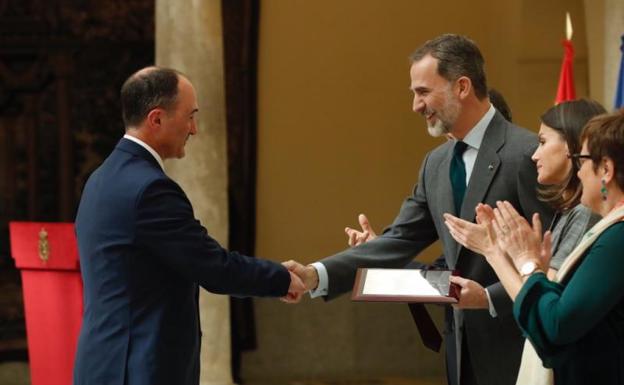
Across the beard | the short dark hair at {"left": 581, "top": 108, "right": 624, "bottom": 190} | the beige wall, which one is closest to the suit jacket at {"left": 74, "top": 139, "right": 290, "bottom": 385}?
the beard

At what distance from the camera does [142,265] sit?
3.87m

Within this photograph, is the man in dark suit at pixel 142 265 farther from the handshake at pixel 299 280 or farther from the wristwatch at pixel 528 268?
the wristwatch at pixel 528 268

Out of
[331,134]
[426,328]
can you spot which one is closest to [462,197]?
[426,328]

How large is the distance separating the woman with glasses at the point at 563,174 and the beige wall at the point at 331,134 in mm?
5657

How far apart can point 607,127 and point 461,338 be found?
1.17 m

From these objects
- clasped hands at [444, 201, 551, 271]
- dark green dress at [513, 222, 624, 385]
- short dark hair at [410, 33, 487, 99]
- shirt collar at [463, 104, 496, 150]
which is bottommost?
dark green dress at [513, 222, 624, 385]

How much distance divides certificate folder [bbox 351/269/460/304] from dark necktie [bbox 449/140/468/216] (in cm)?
44

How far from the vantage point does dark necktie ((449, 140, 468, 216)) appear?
423cm

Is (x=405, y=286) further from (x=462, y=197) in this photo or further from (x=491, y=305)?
(x=462, y=197)

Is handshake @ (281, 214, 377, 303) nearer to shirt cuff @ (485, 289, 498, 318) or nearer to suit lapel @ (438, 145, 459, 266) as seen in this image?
suit lapel @ (438, 145, 459, 266)

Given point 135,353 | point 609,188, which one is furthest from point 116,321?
point 609,188

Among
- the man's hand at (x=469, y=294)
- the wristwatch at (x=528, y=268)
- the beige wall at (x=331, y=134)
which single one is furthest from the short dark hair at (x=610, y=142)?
the beige wall at (x=331, y=134)

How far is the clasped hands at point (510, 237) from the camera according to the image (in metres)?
3.26

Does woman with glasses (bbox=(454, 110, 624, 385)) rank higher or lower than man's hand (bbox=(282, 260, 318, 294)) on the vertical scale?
higher
